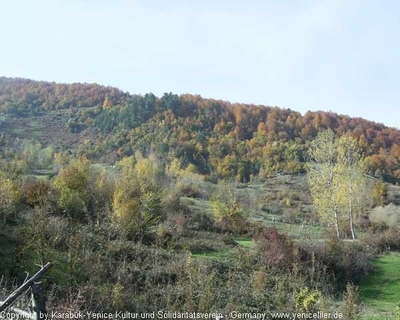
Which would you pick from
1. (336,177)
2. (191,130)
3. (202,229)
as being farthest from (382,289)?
(191,130)

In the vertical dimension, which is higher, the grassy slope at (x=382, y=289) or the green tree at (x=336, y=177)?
the green tree at (x=336, y=177)

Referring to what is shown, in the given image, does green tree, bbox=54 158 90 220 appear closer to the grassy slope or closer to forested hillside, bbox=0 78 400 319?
forested hillside, bbox=0 78 400 319

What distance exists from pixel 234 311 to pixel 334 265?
379 inches

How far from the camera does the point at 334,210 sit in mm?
29656

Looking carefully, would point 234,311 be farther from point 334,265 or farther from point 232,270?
point 334,265

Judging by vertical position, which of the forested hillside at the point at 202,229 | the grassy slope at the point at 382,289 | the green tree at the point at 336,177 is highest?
the green tree at the point at 336,177

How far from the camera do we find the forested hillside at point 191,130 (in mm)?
80000

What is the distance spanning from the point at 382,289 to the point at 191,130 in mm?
75071

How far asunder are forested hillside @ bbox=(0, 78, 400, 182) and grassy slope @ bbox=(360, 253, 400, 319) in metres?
52.9

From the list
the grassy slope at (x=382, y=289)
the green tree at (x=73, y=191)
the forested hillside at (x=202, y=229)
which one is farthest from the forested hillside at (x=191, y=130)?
→ the grassy slope at (x=382, y=289)

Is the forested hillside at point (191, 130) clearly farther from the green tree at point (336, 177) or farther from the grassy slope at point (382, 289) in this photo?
the grassy slope at point (382, 289)

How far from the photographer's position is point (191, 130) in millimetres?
91000

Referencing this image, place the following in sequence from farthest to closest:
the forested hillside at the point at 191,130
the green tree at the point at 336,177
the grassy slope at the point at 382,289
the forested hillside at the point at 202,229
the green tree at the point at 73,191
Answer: the forested hillside at the point at 191,130 < the green tree at the point at 336,177 < the green tree at the point at 73,191 < the grassy slope at the point at 382,289 < the forested hillside at the point at 202,229

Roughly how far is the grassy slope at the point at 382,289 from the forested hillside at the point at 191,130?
52917 mm
